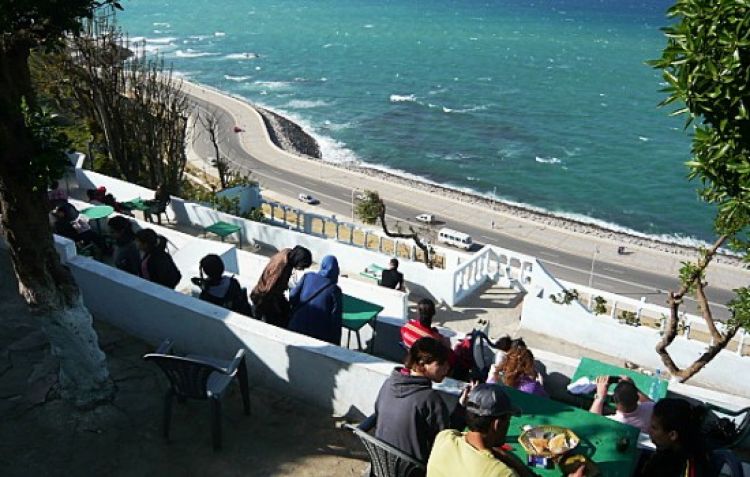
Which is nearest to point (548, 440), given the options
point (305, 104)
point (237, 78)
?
point (305, 104)

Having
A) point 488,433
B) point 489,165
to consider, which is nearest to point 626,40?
point 489,165

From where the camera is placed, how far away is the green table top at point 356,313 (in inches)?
292

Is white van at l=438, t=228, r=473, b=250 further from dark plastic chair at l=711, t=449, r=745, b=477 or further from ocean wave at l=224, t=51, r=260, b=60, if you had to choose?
ocean wave at l=224, t=51, r=260, b=60

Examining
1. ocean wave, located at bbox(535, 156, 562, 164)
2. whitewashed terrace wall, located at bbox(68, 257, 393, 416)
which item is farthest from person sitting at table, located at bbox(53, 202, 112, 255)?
ocean wave, located at bbox(535, 156, 562, 164)

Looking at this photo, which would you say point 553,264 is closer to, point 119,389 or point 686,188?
point 686,188

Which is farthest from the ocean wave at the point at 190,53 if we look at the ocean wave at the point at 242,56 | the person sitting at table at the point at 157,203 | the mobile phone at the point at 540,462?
the mobile phone at the point at 540,462

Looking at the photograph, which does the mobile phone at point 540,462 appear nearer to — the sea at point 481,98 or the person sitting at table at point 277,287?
the person sitting at table at point 277,287

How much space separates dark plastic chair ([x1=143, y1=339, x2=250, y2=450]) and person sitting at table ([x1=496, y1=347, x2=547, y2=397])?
2.21m

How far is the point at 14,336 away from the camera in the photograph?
735 centimetres

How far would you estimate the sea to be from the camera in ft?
193

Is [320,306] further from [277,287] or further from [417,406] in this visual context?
[417,406]

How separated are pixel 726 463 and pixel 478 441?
5.81ft

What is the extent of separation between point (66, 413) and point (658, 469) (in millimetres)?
4831

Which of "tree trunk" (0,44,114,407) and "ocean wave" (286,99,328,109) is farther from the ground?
"tree trunk" (0,44,114,407)
